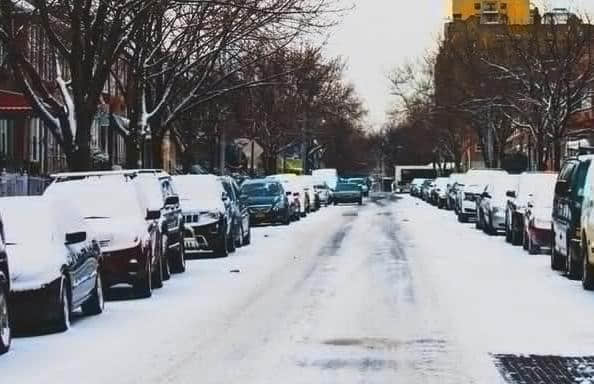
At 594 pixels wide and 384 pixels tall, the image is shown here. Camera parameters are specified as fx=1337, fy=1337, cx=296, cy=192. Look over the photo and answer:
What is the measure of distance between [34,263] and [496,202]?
2312cm

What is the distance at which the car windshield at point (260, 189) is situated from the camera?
44500mm

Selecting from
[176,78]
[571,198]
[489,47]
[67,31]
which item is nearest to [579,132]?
[489,47]

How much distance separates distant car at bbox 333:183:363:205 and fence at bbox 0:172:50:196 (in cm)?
3833

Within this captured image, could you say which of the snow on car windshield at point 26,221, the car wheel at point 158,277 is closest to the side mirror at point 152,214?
the car wheel at point 158,277

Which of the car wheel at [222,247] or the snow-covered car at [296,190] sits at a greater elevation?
the snow-covered car at [296,190]

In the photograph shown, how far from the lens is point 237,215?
3034cm

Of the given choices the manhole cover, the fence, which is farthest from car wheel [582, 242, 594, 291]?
the fence

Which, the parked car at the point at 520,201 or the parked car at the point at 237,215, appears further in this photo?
the parked car at the point at 237,215

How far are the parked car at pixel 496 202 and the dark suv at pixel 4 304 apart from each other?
2224cm

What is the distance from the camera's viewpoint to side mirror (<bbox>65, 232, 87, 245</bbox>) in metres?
14.8

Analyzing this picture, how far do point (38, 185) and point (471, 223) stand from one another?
1478 centimetres

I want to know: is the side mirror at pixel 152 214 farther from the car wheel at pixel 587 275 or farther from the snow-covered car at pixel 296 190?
the snow-covered car at pixel 296 190

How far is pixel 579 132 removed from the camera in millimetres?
59906

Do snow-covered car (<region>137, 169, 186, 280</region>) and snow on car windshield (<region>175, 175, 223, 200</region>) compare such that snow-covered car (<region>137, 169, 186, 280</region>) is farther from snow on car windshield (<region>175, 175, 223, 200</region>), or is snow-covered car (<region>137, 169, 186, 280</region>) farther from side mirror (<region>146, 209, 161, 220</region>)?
snow on car windshield (<region>175, 175, 223, 200</region>)
